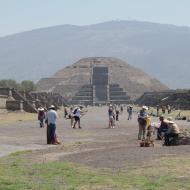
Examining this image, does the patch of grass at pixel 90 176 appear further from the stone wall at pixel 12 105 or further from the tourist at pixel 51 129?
the stone wall at pixel 12 105

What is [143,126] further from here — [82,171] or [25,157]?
[82,171]

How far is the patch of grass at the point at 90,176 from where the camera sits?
12453 millimetres

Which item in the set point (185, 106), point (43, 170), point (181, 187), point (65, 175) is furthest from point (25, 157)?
point (185, 106)

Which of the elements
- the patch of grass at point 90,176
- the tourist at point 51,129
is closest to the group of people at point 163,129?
the tourist at point 51,129

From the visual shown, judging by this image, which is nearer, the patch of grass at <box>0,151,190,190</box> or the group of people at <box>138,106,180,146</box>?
the patch of grass at <box>0,151,190,190</box>

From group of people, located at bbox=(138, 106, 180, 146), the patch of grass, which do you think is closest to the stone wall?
group of people, located at bbox=(138, 106, 180, 146)

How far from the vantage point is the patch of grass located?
12453mm

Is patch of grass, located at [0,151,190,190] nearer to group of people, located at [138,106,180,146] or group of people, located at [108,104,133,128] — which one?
group of people, located at [138,106,180,146]

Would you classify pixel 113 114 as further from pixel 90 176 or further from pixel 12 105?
pixel 90 176

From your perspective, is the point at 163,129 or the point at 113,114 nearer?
the point at 163,129

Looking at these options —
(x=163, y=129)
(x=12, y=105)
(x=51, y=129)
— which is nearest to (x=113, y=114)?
(x=163, y=129)

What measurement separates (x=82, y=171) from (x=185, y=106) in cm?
10877

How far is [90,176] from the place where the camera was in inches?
552

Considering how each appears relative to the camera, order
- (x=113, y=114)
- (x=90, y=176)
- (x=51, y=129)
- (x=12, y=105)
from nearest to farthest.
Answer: (x=90, y=176) → (x=51, y=129) → (x=113, y=114) → (x=12, y=105)
